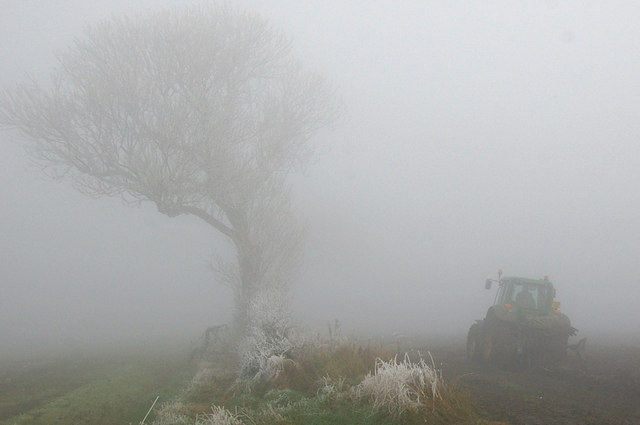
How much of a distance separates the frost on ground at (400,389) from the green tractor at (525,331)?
7.54 metres

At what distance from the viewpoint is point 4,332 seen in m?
32.2

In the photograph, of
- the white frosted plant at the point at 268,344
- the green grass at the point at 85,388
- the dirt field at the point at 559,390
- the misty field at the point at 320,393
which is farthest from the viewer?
the white frosted plant at the point at 268,344

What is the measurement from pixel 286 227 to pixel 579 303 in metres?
51.2

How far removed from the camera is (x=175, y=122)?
1723 cm

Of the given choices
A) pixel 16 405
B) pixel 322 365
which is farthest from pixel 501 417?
pixel 16 405

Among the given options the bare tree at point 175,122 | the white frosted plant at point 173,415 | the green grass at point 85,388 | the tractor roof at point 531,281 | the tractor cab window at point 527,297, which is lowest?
the green grass at point 85,388

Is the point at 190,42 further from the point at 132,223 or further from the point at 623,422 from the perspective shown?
the point at 132,223

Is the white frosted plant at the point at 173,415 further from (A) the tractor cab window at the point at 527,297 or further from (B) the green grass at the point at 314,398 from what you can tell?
(A) the tractor cab window at the point at 527,297

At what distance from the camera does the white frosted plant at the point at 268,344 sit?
10.1 meters

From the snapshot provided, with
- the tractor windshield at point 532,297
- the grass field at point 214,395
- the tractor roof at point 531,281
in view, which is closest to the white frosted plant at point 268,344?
the grass field at point 214,395

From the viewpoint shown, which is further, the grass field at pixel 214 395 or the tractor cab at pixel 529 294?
the tractor cab at pixel 529 294

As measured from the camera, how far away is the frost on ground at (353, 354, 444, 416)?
6523 mm

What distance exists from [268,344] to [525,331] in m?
7.81

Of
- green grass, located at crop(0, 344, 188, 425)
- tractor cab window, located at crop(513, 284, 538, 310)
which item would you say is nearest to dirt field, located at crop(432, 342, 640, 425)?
tractor cab window, located at crop(513, 284, 538, 310)
